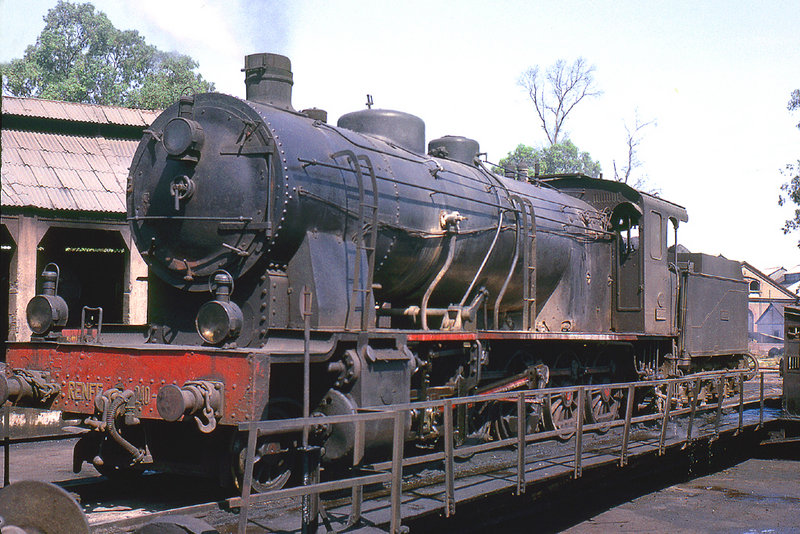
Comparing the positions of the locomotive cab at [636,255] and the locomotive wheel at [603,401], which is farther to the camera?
the locomotive cab at [636,255]

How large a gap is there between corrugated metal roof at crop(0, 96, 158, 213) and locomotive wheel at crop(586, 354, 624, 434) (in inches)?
354

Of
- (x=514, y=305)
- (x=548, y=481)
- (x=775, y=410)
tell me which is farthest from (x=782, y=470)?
(x=548, y=481)

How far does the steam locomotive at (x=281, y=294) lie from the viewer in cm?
569

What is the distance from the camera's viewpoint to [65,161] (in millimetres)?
15445

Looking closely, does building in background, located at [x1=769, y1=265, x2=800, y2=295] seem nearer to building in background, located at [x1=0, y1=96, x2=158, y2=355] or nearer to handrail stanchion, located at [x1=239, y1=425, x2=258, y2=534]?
building in background, located at [x1=0, y1=96, x2=158, y2=355]

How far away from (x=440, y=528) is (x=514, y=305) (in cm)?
407

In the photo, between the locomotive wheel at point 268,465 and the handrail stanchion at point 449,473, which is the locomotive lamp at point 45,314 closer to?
the locomotive wheel at point 268,465

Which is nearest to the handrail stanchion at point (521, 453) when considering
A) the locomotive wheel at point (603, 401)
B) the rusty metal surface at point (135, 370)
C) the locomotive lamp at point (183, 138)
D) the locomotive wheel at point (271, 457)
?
the locomotive wheel at point (271, 457)

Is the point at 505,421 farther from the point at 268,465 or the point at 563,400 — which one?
the point at 268,465

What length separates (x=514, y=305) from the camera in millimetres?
9562

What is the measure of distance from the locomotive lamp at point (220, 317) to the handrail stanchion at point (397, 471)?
4.63ft

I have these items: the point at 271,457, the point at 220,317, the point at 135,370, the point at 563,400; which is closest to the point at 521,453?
the point at 271,457

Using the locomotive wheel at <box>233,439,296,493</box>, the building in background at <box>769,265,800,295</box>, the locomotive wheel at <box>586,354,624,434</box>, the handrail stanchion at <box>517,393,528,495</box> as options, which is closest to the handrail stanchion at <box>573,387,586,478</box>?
the handrail stanchion at <box>517,393,528,495</box>

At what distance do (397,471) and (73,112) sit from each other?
46.3 feet
